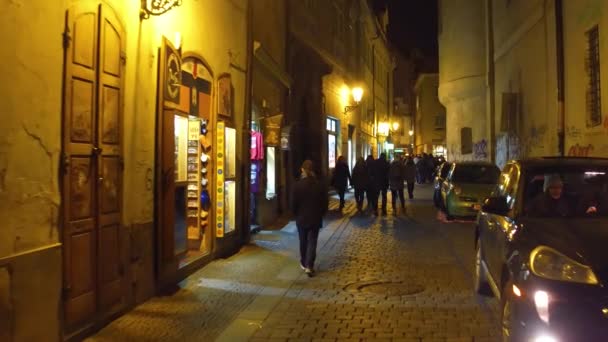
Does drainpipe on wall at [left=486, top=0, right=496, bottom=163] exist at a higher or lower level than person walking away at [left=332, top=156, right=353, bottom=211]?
higher

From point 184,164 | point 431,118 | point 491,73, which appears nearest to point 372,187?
point 491,73

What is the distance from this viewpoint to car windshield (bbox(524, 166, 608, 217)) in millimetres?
5930

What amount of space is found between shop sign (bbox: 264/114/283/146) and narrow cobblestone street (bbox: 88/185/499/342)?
108 inches

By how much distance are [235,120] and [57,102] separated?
239 inches

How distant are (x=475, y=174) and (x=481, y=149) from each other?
8.14 meters

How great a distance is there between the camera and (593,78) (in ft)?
39.9

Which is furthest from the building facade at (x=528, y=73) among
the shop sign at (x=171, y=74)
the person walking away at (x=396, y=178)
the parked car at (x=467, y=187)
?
the shop sign at (x=171, y=74)

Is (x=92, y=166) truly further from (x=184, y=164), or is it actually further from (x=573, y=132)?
(x=573, y=132)

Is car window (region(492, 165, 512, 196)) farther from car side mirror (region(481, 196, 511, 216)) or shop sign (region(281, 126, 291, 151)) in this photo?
shop sign (region(281, 126, 291, 151))

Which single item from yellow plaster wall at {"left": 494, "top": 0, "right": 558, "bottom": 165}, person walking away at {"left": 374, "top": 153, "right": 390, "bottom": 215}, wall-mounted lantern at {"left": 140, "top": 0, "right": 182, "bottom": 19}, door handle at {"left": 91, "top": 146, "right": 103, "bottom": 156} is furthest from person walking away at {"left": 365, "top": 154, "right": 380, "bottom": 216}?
door handle at {"left": 91, "top": 146, "right": 103, "bottom": 156}

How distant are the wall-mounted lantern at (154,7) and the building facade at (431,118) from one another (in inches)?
2255

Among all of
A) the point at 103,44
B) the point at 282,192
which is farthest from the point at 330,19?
the point at 103,44

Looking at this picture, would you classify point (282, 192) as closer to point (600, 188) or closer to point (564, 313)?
point (600, 188)

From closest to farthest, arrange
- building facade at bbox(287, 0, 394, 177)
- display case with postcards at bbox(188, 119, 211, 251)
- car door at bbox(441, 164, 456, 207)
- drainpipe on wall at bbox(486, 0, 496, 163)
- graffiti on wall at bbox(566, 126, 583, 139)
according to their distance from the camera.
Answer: display case with postcards at bbox(188, 119, 211, 251) → graffiti on wall at bbox(566, 126, 583, 139) → car door at bbox(441, 164, 456, 207) → building facade at bbox(287, 0, 394, 177) → drainpipe on wall at bbox(486, 0, 496, 163)
